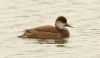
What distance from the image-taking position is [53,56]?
654 inches

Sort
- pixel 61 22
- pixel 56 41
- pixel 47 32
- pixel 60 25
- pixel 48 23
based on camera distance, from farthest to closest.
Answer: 1. pixel 48 23
2. pixel 61 22
3. pixel 60 25
4. pixel 47 32
5. pixel 56 41

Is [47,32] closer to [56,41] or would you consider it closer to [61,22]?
[56,41]

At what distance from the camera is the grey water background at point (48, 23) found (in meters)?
17.1

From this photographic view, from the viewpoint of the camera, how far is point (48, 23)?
21.6 metres

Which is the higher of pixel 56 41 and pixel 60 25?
pixel 60 25

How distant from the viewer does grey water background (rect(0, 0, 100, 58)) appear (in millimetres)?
17069

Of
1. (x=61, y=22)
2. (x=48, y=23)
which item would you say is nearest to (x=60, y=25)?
(x=61, y=22)

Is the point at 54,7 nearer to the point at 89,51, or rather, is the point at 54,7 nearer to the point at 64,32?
the point at 64,32

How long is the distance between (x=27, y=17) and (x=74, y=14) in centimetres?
173

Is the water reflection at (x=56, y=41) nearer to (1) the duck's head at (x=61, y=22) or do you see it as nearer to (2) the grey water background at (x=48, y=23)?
(2) the grey water background at (x=48, y=23)

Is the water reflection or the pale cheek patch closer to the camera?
the water reflection

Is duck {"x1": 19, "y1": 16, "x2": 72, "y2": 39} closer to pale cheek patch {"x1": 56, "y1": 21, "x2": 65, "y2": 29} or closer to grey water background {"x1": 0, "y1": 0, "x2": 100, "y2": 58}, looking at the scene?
pale cheek patch {"x1": 56, "y1": 21, "x2": 65, "y2": 29}

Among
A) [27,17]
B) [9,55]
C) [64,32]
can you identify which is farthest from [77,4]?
[9,55]

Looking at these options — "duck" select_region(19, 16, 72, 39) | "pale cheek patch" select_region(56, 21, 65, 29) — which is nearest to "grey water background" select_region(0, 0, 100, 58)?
"duck" select_region(19, 16, 72, 39)
